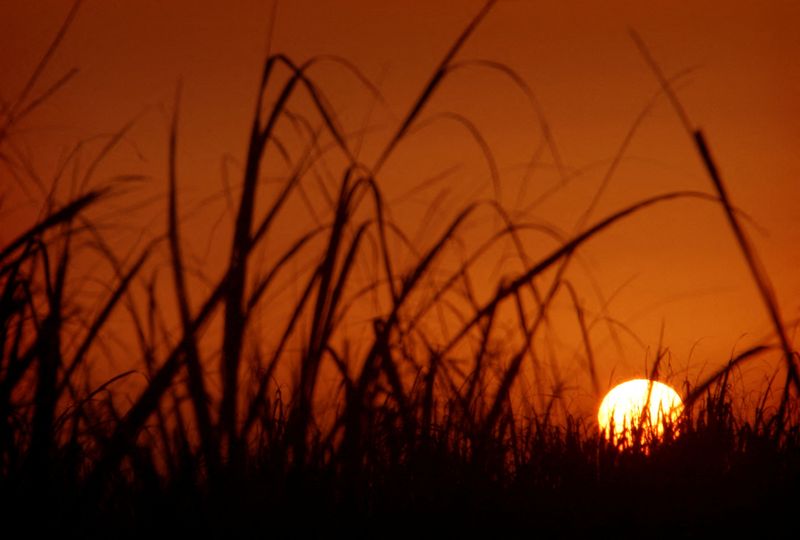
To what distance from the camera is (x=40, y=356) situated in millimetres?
1344

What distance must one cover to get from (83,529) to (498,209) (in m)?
0.84

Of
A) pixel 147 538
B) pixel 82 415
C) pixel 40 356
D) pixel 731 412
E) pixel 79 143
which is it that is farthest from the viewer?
pixel 731 412

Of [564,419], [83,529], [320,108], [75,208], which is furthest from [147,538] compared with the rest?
[564,419]

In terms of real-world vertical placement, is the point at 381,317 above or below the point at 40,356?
above

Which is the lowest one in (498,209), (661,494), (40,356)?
(661,494)

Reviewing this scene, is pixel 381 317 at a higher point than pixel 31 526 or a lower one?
higher

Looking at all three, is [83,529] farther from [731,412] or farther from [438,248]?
[731,412]

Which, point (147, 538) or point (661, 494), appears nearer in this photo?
point (147, 538)

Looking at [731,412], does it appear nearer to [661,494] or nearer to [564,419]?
[564,419]

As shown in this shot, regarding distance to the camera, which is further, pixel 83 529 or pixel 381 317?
pixel 381 317

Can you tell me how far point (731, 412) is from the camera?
6.46 ft

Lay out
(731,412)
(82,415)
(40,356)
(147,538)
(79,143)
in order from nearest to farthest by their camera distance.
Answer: (147,538) → (40,356) → (82,415) → (79,143) → (731,412)

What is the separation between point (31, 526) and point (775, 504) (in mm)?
958

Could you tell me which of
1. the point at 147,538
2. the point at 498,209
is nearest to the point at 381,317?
the point at 498,209
